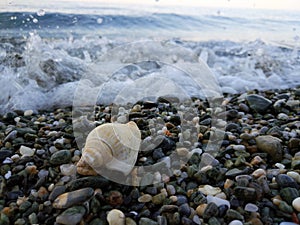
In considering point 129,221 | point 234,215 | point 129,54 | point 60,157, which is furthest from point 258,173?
point 129,54

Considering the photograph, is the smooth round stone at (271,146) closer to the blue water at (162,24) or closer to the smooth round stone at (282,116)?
the smooth round stone at (282,116)

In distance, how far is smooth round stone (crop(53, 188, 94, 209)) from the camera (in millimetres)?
1534

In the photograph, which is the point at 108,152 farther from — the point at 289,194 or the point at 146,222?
the point at 289,194

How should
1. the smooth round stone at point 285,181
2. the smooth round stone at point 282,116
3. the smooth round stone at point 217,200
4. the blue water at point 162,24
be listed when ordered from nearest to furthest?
the smooth round stone at point 217,200, the smooth round stone at point 285,181, the smooth round stone at point 282,116, the blue water at point 162,24

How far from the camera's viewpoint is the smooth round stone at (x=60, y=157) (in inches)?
74.7

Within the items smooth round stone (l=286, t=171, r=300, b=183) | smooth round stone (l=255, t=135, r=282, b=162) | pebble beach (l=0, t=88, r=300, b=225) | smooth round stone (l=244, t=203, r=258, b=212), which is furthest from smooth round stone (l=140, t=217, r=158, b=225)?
smooth round stone (l=255, t=135, r=282, b=162)

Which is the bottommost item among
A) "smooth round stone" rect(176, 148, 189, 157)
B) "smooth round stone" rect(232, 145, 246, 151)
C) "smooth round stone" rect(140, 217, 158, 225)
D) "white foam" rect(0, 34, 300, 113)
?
"white foam" rect(0, 34, 300, 113)

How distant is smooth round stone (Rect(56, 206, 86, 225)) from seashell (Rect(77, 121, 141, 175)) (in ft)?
0.82

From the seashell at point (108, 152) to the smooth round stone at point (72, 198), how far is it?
0.13m

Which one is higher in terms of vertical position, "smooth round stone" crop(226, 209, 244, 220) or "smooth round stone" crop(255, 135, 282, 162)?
"smooth round stone" crop(255, 135, 282, 162)

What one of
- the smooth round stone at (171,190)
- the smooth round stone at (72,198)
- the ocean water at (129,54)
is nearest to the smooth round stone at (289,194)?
the smooth round stone at (171,190)

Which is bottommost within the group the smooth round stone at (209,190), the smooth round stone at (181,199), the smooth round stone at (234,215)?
the smooth round stone at (181,199)

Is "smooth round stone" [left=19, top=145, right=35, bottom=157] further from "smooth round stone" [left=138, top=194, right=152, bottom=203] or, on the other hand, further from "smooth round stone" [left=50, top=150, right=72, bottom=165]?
"smooth round stone" [left=138, top=194, right=152, bottom=203]

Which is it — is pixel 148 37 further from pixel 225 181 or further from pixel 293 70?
pixel 225 181
